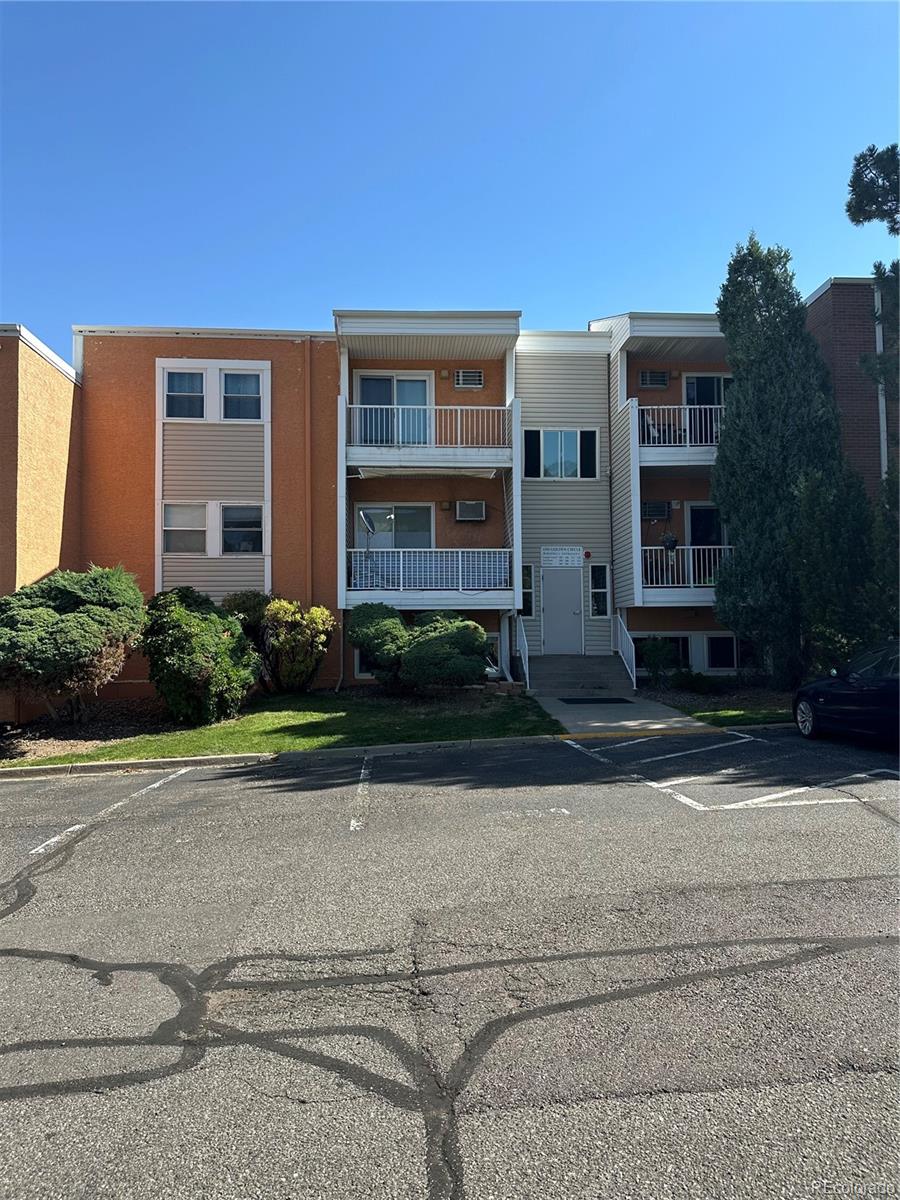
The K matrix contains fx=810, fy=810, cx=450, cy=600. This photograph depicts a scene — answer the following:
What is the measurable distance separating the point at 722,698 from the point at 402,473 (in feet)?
28.0

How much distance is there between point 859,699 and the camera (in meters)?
10.0

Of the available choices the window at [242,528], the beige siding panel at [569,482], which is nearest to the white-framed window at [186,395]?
the window at [242,528]

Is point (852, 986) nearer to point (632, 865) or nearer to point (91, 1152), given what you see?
point (632, 865)

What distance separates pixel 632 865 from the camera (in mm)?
5711

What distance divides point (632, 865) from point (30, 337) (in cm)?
1536

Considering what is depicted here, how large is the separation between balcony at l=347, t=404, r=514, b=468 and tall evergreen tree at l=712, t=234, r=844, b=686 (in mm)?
4971

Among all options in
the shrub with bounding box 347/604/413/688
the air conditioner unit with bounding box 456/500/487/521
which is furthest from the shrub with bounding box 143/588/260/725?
the air conditioner unit with bounding box 456/500/487/521

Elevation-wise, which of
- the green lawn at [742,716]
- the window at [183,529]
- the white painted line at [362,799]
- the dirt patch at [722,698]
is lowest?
the white painted line at [362,799]

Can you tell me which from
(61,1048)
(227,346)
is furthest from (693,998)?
(227,346)

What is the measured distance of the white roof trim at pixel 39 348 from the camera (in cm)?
1528

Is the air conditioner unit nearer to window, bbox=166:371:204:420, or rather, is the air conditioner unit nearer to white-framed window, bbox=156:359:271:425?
white-framed window, bbox=156:359:271:425

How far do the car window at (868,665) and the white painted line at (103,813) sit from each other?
28.7ft

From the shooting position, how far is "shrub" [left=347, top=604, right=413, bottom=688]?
1528 centimetres

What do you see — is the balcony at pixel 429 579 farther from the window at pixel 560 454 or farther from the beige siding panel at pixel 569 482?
the window at pixel 560 454
